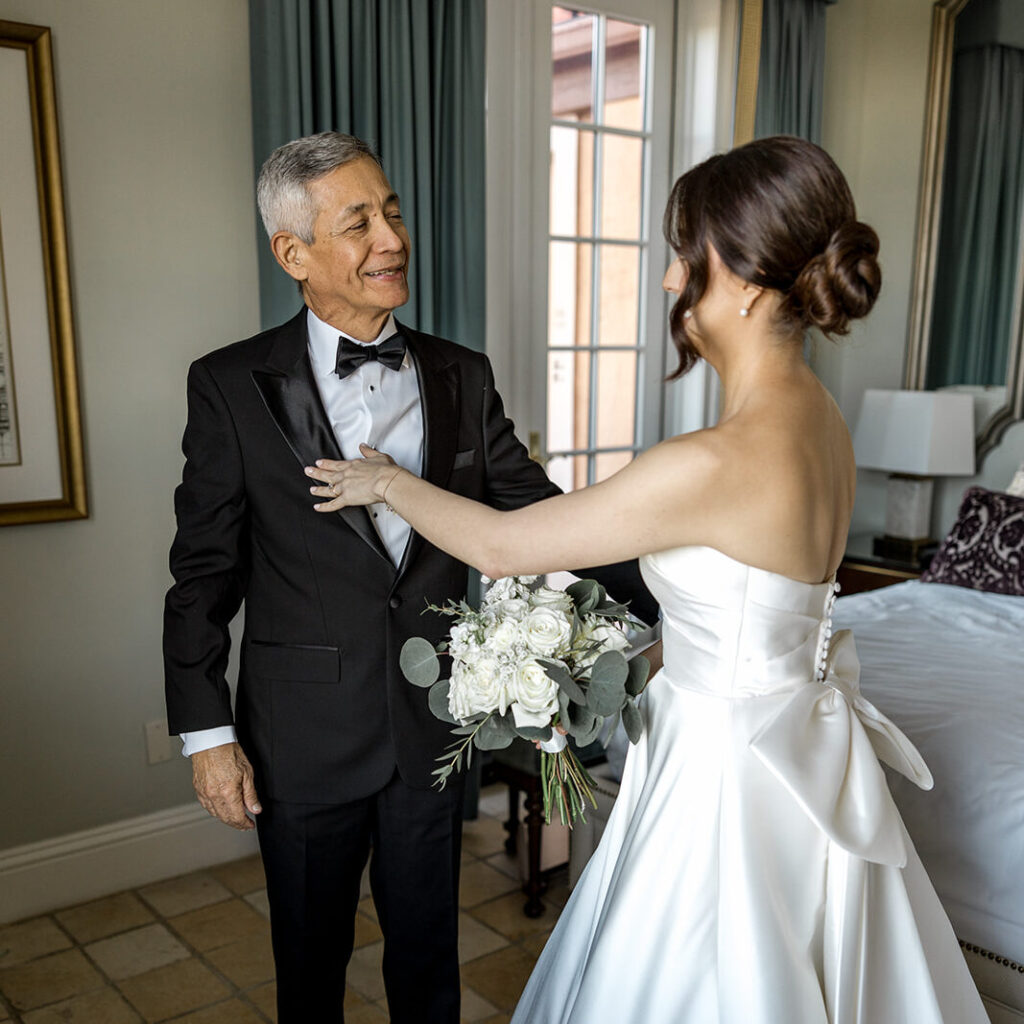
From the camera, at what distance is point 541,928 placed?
299 centimetres

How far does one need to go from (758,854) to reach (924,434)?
3.36m

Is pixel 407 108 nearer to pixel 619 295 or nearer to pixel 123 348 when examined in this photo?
pixel 123 348

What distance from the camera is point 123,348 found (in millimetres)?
3029

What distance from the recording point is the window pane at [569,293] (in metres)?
4.07

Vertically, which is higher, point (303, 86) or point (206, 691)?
point (303, 86)

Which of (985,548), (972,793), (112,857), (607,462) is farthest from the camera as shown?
(607,462)

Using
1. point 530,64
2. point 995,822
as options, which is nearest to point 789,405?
point 995,822

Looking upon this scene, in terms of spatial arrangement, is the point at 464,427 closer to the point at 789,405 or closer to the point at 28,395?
the point at 789,405

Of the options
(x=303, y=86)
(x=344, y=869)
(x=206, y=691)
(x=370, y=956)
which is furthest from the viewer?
(x=303, y=86)

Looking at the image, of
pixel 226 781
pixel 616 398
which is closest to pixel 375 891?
pixel 226 781

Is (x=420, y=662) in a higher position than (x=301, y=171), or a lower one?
lower

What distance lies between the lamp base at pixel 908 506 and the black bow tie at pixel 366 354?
3.38m

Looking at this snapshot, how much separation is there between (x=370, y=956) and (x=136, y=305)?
6.50 ft

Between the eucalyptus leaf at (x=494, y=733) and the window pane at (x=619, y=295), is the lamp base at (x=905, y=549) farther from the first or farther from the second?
the eucalyptus leaf at (x=494, y=733)
